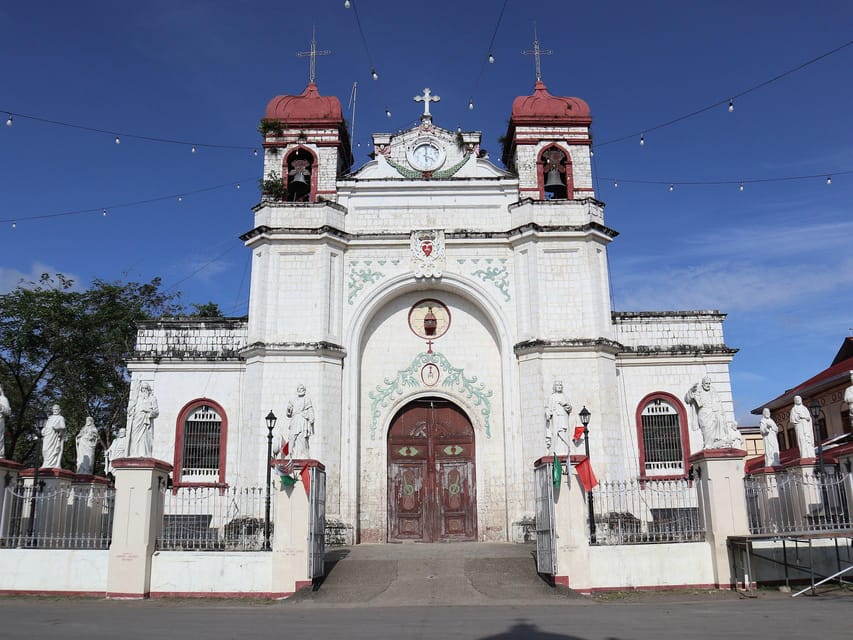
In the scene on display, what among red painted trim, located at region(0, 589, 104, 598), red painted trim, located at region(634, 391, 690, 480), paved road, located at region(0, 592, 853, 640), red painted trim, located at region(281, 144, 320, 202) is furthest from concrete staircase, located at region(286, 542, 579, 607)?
red painted trim, located at region(281, 144, 320, 202)

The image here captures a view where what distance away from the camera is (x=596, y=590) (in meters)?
15.2

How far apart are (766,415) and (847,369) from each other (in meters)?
13.7

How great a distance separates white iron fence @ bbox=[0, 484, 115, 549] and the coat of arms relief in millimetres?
10842

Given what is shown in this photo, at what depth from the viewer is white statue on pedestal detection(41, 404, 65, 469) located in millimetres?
19453

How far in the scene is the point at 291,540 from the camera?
15.4 m

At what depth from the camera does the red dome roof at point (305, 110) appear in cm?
2447

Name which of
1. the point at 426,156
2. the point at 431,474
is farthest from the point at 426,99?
the point at 431,474

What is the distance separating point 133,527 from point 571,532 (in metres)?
8.77

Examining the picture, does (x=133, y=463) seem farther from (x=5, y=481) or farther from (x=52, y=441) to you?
(x=52, y=441)

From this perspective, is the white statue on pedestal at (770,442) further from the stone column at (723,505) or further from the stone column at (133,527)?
the stone column at (133,527)

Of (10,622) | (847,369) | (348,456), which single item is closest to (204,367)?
(348,456)

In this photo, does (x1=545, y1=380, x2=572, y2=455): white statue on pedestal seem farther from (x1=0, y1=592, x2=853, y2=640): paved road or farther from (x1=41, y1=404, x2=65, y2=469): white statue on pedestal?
(x1=41, y1=404, x2=65, y2=469): white statue on pedestal

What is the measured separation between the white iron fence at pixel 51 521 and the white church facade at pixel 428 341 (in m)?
4.44

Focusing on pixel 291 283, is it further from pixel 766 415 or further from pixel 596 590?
pixel 766 415
